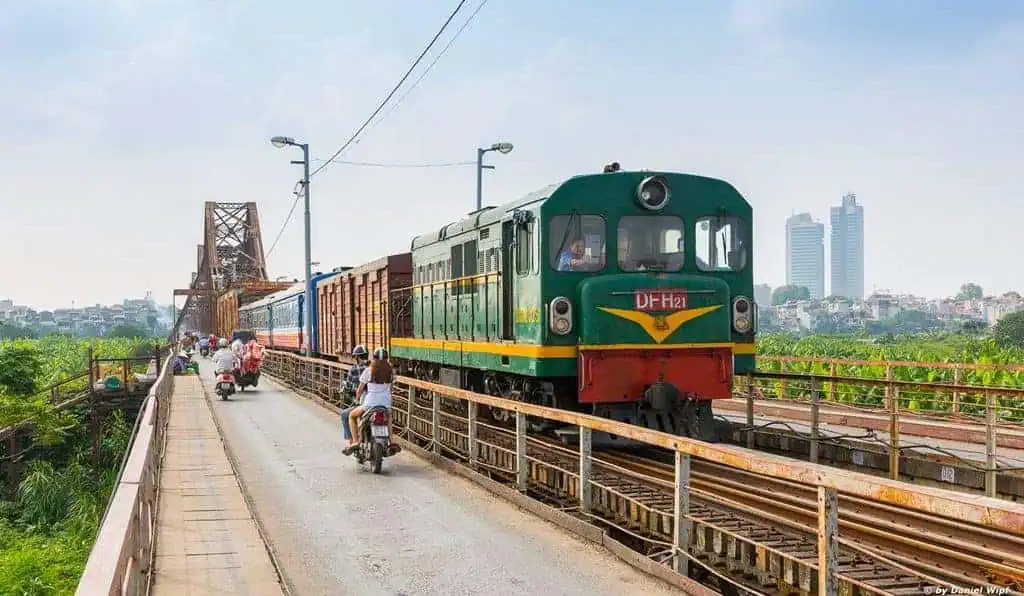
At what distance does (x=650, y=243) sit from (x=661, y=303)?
38.5 inches

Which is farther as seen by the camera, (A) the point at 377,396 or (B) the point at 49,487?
(B) the point at 49,487

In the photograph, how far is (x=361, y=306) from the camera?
24.0 m

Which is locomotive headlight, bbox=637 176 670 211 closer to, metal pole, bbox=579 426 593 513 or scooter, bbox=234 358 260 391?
metal pole, bbox=579 426 593 513

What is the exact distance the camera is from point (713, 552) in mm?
7055

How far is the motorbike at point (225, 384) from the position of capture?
25.1m

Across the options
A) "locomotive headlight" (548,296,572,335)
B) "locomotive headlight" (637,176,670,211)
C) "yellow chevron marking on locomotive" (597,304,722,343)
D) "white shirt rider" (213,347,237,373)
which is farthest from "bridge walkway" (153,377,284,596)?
"white shirt rider" (213,347,237,373)

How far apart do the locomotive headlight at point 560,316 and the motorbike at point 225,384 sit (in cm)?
1592

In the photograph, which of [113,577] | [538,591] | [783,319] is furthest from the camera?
[783,319]

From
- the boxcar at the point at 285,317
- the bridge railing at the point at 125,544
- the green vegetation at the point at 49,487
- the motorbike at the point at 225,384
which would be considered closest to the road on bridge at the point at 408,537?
the bridge railing at the point at 125,544

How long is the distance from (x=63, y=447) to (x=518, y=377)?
30.2m

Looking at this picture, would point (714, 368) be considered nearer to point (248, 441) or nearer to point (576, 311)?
point (576, 311)

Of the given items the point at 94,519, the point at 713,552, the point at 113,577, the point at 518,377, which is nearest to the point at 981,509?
the point at 713,552

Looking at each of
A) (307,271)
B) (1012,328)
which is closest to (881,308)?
(1012,328)

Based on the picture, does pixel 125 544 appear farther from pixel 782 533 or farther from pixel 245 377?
pixel 245 377
